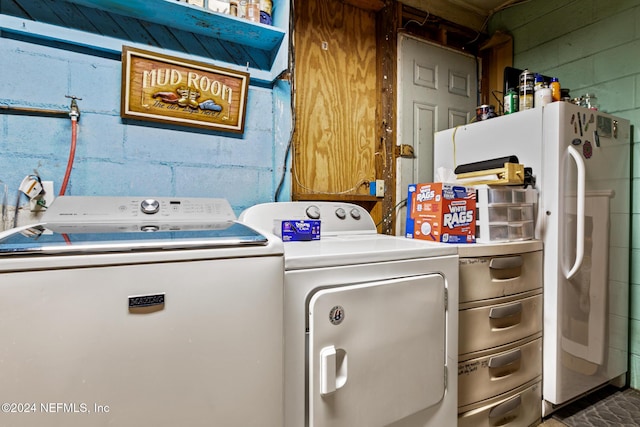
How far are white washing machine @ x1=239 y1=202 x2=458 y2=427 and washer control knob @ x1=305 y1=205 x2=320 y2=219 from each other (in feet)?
1.01

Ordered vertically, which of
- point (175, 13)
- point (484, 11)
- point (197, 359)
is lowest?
point (197, 359)

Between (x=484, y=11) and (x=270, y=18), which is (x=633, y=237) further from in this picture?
(x=270, y=18)

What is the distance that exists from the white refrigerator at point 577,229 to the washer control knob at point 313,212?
109 cm

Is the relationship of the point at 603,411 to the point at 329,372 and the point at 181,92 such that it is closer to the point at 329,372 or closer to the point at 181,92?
the point at 329,372

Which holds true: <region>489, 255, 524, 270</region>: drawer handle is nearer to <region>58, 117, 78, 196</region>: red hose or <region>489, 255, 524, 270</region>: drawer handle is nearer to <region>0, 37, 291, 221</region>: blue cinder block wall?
<region>0, 37, 291, 221</region>: blue cinder block wall

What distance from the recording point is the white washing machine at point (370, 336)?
3.23ft

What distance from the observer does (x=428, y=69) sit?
2.41 m

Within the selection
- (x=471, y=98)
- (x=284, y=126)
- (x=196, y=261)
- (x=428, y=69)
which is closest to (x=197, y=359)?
(x=196, y=261)

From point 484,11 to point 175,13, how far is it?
249 cm

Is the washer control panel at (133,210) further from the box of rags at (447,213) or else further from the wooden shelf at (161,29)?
the box of rags at (447,213)

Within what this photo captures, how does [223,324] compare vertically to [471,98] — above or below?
below

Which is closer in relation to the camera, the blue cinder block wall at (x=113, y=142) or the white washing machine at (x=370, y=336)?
the white washing machine at (x=370, y=336)

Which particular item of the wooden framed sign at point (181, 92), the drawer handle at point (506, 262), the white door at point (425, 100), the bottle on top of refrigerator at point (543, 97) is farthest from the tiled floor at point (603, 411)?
the wooden framed sign at point (181, 92)

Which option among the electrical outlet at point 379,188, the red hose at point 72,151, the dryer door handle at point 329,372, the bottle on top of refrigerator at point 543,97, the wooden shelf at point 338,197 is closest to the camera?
the dryer door handle at point 329,372
